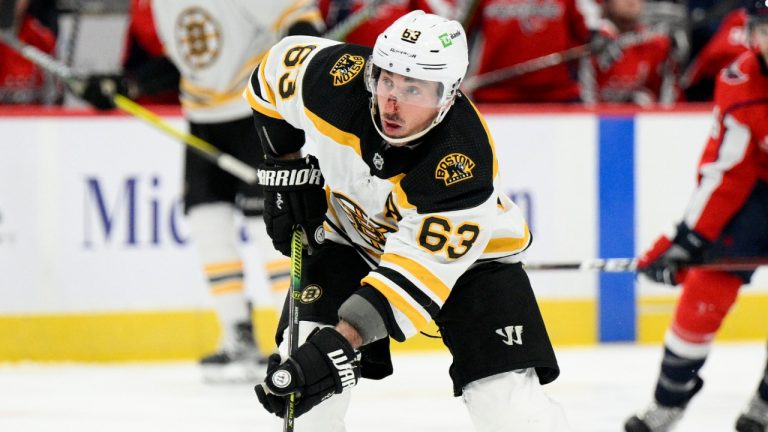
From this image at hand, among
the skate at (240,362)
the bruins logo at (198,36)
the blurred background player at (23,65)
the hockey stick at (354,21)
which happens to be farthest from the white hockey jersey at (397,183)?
the blurred background player at (23,65)

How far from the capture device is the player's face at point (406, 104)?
2.75 metres

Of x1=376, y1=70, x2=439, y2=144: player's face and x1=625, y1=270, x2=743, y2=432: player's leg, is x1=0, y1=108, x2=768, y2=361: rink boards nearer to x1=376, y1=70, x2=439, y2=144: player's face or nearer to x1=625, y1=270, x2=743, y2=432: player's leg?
x1=625, y1=270, x2=743, y2=432: player's leg

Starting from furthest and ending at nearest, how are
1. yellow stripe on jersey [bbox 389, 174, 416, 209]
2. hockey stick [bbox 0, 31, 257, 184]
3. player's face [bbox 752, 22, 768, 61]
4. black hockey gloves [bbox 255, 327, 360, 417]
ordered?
hockey stick [bbox 0, 31, 257, 184] < player's face [bbox 752, 22, 768, 61] < yellow stripe on jersey [bbox 389, 174, 416, 209] < black hockey gloves [bbox 255, 327, 360, 417]

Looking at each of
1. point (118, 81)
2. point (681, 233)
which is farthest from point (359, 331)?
point (118, 81)

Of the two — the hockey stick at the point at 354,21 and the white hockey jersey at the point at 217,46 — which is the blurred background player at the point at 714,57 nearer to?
the hockey stick at the point at 354,21

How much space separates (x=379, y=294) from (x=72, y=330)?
2.86 m

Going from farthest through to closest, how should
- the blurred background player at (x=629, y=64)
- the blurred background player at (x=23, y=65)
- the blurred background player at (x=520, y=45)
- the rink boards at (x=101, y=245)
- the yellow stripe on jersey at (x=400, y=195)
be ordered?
the blurred background player at (x=629, y=64), the blurred background player at (x=520, y=45), the blurred background player at (x=23, y=65), the rink boards at (x=101, y=245), the yellow stripe on jersey at (x=400, y=195)

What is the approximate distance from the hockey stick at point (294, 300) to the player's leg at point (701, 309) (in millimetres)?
1275

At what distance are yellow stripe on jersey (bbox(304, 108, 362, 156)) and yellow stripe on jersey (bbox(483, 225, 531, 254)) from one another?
0.34 metres

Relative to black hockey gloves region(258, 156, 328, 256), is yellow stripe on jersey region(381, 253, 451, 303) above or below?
above

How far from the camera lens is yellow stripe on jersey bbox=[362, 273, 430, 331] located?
272cm

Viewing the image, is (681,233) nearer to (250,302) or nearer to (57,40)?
(250,302)

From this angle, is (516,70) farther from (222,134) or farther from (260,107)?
(260,107)

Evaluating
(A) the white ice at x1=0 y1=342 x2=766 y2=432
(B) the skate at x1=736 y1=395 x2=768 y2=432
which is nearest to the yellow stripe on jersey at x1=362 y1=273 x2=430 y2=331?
(A) the white ice at x1=0 y1=342 x2=766 y2=432
